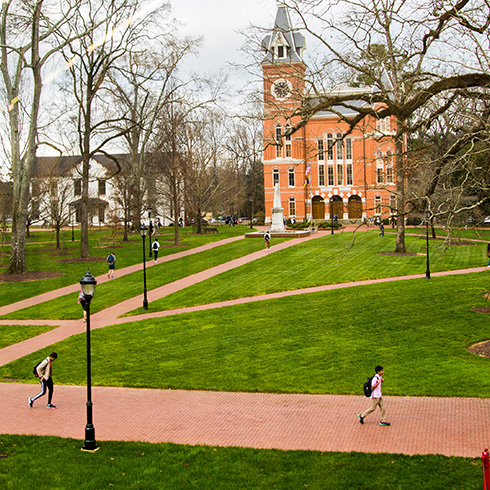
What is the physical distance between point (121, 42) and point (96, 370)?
27.4 metres

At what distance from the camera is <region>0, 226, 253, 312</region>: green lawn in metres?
30.3

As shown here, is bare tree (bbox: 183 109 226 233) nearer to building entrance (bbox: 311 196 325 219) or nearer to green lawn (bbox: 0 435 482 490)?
building entrance (bbox: 311 196 325 219)

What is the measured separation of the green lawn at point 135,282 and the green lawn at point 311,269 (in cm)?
248

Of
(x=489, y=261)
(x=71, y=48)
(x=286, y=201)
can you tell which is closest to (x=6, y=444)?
(x=489, y=261)

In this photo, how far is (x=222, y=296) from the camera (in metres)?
27.4

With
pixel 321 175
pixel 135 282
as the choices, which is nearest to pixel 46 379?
pixel 135 282

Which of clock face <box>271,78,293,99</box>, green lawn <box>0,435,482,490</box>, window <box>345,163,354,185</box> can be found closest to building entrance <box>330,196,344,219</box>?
window <box>345,163,354,185</box>

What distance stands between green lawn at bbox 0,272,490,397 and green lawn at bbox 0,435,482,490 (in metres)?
3.93

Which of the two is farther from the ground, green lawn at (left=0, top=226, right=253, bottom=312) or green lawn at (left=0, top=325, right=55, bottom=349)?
green lawn at (left=0, top=226, right=253, bottom=312)

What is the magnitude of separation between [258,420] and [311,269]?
2062cm

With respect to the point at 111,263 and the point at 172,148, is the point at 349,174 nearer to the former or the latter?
the point at 172,148

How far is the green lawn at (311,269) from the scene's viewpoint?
91.3ft

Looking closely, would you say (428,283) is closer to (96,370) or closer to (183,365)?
(183,365)

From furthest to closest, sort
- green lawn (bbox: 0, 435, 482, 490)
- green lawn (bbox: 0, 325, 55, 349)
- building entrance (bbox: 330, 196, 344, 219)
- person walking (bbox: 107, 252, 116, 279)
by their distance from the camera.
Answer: building entrance (bbox: 330, 196, 344, 219), person walking (bbox: 107, 252, 116, 279), green lawn (bbox: 0, 325, 55, 349), green lawn (bbox: 0, 435, 482, 490)
